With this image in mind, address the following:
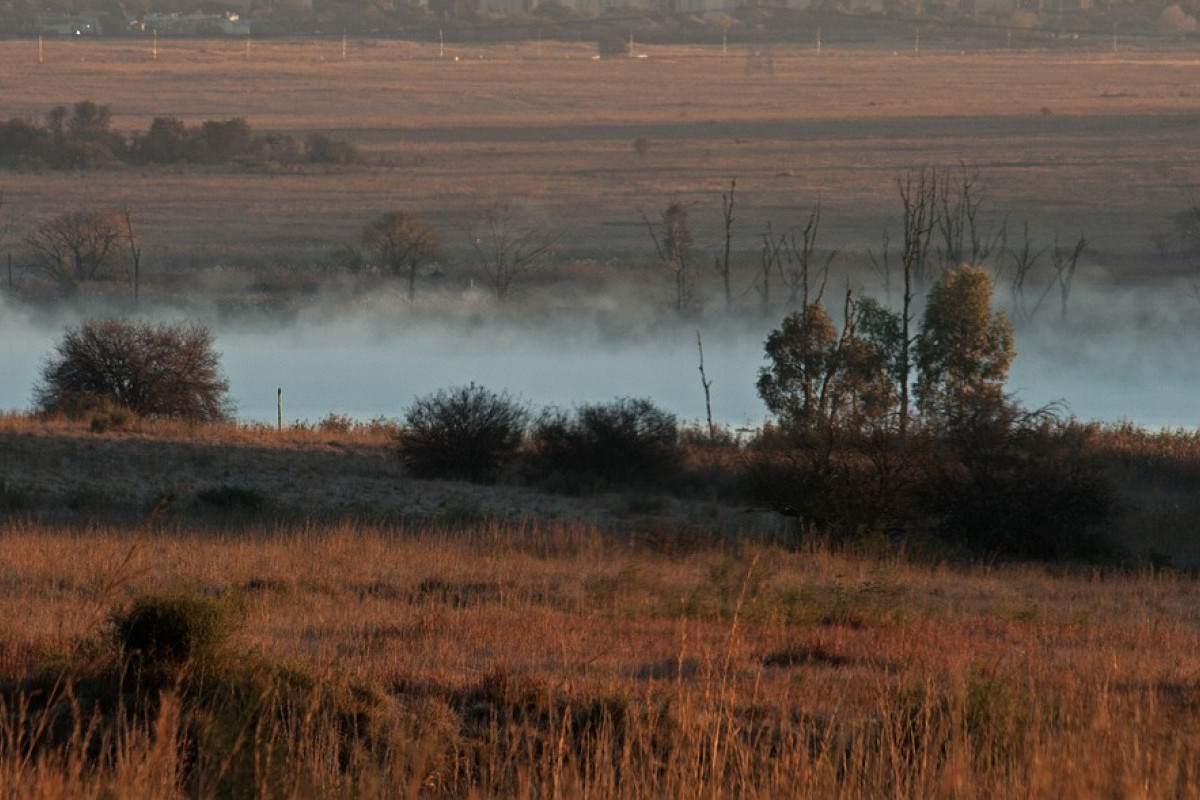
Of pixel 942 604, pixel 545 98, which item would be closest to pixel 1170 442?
pixel 942 604

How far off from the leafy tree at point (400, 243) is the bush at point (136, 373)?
97.7ft

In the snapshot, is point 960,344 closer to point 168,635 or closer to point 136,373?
point 136,373

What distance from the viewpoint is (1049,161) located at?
3617 inches

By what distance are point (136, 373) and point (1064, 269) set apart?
42.6m

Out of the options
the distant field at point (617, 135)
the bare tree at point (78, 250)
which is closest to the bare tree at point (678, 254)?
the distant field at point (617, 135)

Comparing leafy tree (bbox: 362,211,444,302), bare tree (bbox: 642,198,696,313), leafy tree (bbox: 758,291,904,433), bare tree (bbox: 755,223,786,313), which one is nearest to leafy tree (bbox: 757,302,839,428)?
leafy tree (bbox: 758,291,904,433)

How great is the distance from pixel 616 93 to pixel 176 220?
64.2 metres

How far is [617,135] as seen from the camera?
10550 cm

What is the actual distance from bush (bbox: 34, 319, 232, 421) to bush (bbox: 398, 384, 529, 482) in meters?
6.27

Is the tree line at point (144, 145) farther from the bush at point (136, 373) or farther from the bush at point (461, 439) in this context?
the bush at point (461, 439)

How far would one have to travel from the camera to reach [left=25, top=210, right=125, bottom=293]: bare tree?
56219 millimetres

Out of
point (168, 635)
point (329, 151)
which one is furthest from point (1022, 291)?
point (168, 635)

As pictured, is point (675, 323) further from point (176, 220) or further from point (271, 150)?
point (271, 150)

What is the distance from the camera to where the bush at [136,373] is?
94.3 ft
